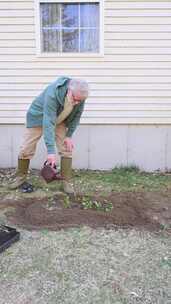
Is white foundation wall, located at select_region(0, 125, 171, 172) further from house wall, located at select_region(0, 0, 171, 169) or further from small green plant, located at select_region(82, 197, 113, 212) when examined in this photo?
small green plant, located at select_region(82, 197, 113, 212)

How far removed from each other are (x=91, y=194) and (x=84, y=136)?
4.33ft

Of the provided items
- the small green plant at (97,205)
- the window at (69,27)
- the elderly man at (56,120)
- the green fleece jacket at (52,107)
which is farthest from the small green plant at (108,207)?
the window at (69,27)

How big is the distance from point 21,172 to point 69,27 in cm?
221

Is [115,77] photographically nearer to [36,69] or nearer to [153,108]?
[153,108]

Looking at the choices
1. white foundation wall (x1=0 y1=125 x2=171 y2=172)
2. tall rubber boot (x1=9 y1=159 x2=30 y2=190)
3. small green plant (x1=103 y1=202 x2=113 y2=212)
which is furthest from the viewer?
white foundation wall (x1=0 y1=125 x2=171 y2=172)

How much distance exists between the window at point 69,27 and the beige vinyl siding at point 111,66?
0.45 ft

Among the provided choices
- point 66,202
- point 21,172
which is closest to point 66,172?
point 66,202

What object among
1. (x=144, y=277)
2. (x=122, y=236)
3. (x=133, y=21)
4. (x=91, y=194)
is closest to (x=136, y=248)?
(x=122, y=236)

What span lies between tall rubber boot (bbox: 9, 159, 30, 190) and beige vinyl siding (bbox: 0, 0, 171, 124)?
1.16 meters

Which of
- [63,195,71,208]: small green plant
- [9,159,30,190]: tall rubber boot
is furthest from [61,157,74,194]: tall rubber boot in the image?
[9,159,30,190]: tall rubber boot

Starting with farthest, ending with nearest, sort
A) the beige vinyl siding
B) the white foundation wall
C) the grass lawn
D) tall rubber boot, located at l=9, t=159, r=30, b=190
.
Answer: the white foundation wall < the beige vinyl siding < tall rubber boot, located at l=9, t=159, r=30, b=190 < the grass lawn

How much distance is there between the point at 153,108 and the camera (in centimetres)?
578

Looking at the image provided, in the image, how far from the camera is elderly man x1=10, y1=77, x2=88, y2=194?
13.1 ft

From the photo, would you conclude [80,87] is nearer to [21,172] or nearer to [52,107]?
[52,107]
